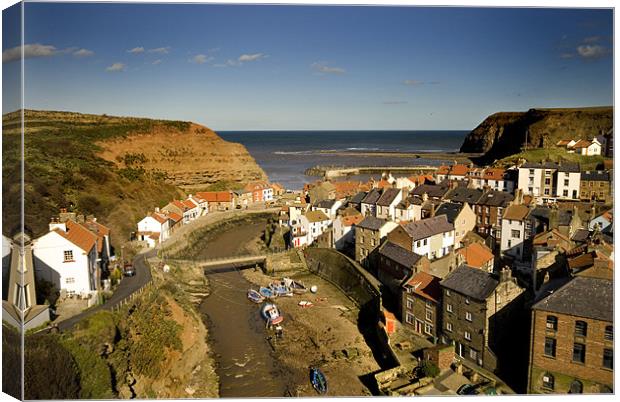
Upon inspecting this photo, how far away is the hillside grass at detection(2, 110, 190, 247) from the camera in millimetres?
8469

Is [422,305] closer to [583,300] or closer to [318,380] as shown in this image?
[318,380]

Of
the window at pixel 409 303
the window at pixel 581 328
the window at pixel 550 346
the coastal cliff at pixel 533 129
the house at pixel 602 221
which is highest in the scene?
the coastal cliff at pixel 533 129

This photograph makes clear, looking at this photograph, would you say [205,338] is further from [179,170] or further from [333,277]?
[179,170]

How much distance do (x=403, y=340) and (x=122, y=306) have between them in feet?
23.9

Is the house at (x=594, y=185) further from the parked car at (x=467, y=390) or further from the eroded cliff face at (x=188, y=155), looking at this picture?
the eroded cliff face at (x=188, y=155)

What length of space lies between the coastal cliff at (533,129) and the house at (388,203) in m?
17.2

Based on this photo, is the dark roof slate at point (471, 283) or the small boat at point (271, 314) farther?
the small boat at point (271, 314)

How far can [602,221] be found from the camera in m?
17.1

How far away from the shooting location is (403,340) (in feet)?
43.8

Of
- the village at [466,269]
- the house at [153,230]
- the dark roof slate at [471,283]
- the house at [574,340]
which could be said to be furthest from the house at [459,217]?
the house at [153,230]

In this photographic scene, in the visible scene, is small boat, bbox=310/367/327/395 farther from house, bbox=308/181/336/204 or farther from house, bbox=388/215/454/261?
house, bbox=308/181/336/204

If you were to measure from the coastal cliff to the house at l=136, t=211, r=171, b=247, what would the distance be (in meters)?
26.9

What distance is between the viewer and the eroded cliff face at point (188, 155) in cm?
3584

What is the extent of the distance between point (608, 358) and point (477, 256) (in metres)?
Result: 7.79
